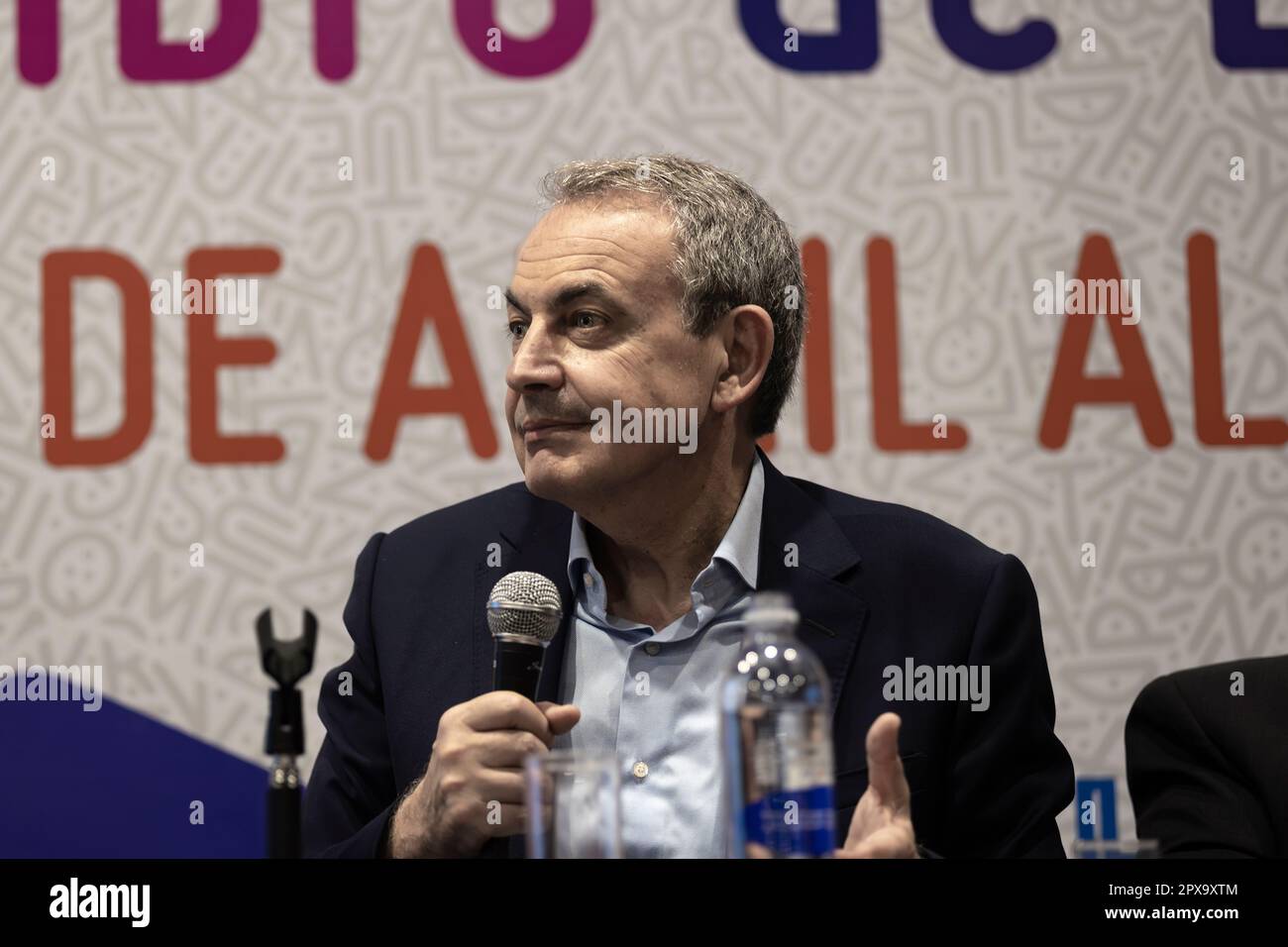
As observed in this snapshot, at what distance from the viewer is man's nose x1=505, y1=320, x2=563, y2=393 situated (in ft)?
6.77

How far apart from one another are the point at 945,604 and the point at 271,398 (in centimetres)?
147

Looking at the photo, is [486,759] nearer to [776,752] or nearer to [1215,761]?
[776,752]

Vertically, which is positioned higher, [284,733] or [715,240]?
[715,240]

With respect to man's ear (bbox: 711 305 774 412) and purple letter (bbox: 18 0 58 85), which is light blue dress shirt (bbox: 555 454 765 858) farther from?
purple letter (bbox: 18 0 58 85)

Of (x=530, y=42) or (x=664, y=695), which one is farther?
(x=530, y=42)

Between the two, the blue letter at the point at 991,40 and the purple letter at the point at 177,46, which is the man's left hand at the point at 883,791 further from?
the purple letter at the point at 177,46

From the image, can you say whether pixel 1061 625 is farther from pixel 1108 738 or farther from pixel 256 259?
pixel 256 259

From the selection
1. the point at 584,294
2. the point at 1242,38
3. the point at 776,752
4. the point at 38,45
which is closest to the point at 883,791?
the point at 776,752

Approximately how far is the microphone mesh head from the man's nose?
0.44m

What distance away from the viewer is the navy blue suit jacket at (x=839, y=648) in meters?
1.96

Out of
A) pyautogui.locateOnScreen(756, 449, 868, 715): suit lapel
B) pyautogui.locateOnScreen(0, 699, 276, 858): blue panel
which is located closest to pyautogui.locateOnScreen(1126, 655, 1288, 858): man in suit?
pyautogui.locateOnScreen(756, 449, 868, 715): suit lapel

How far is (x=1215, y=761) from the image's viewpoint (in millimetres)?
2025

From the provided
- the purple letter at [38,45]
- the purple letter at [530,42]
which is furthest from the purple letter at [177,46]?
the purple letter at [530,42]

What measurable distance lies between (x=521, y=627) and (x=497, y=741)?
0.47 ft
